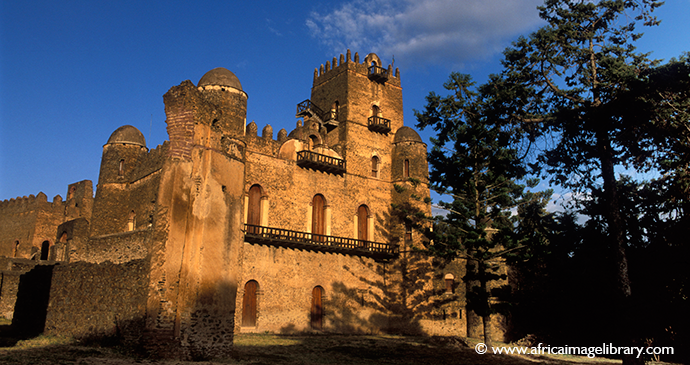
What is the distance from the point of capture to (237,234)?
14773mm

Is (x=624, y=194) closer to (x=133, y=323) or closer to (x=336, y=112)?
(x=336, y=112)

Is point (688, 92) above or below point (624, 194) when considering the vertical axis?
above

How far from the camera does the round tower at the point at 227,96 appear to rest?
24.8 meters

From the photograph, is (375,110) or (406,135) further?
(375,110)

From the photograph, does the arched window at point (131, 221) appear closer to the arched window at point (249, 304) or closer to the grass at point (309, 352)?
the arched window at point (249, 304)

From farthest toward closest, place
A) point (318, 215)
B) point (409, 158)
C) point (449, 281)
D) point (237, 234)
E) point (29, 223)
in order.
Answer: point (29, 223) < point (409, 158) < point (449, 281) < point (318, 215) < point (237, 234)

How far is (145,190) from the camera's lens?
2438 centimetres

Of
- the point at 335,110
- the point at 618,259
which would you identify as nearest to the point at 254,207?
the point at 335,110

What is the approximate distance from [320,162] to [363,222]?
4.36 m

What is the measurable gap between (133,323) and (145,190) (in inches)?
468

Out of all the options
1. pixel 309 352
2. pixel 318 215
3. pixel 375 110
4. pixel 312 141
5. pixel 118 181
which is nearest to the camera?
pixel 309 352

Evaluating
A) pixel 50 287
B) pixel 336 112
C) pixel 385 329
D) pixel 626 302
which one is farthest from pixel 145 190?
pixel 626 302

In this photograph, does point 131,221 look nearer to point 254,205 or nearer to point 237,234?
point 254,205

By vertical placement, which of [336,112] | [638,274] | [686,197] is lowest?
[638,274]
